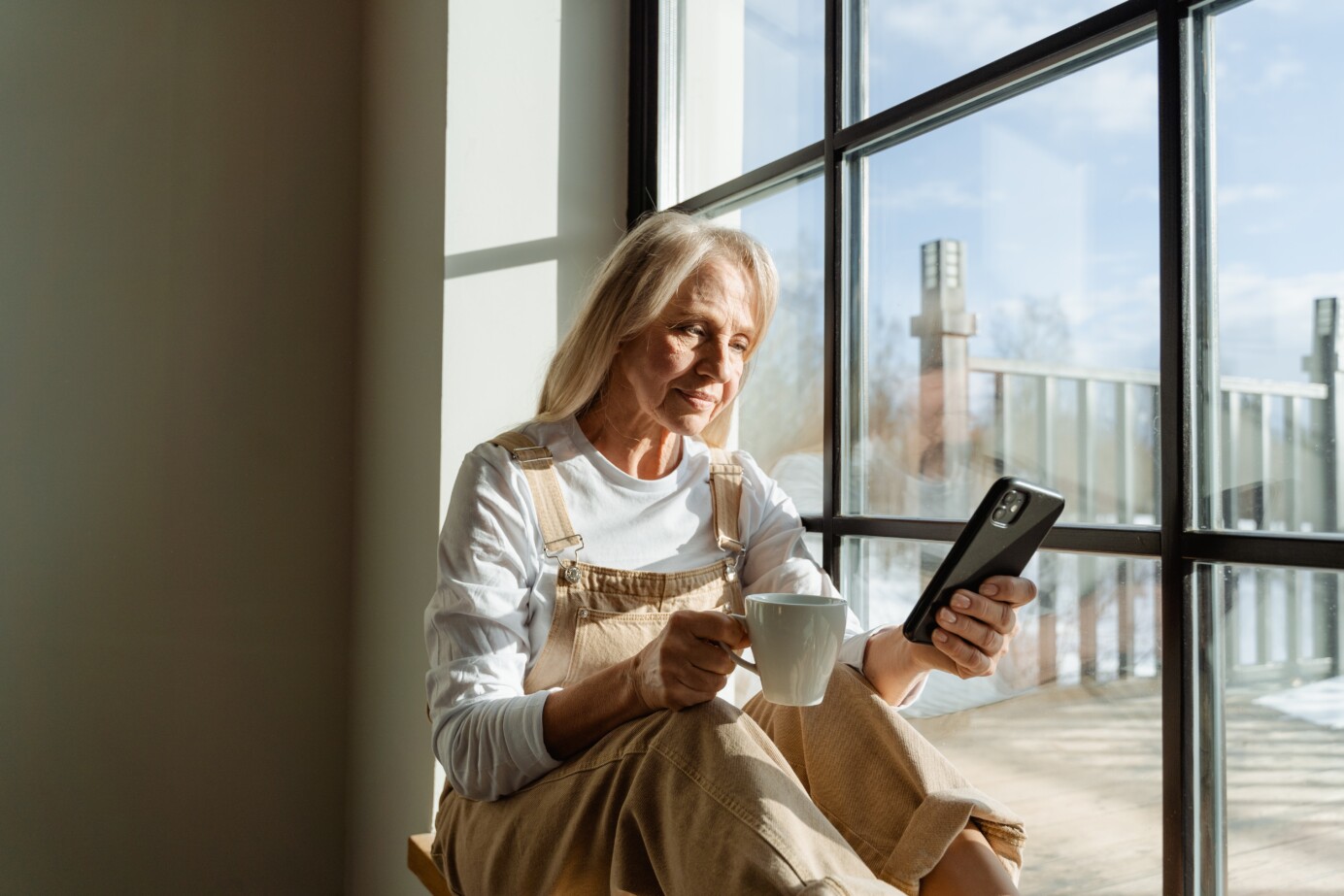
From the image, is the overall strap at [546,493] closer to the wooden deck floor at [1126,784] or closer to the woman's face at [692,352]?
the woman's face at [692,352]

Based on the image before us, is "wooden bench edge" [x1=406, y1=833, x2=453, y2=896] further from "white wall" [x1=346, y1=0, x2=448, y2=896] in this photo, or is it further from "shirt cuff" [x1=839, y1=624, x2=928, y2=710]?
"shirt cuff" [x1=839, y1=624, x2=928, y2=710]

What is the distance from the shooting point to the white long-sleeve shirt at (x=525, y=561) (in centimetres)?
108

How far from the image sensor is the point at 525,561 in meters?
1.24

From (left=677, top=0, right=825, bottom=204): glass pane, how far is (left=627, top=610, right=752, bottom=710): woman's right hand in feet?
3.03

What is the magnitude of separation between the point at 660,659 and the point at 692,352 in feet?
1.58

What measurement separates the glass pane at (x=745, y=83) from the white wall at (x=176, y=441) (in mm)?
766

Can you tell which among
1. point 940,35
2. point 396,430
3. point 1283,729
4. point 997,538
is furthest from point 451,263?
point 1283,729

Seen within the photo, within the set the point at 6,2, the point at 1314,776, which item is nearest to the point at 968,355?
the point at 1314,776

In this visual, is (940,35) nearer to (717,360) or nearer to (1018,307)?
(1018,307)

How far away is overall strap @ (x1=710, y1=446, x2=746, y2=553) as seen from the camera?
139 cm

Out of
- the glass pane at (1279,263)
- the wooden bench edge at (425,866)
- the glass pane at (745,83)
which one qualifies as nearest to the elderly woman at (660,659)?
the wooden bench edge at (425,866)

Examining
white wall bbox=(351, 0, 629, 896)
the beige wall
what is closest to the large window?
white wall bbox=(351, 0, 629, 896)

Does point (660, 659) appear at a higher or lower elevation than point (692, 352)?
lower

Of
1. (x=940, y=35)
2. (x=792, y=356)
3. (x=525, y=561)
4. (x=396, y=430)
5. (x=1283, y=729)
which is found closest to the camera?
(x=1283, y=729)
